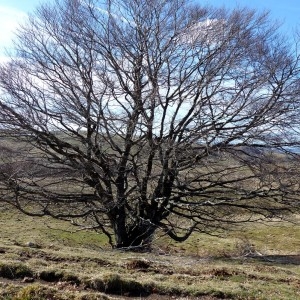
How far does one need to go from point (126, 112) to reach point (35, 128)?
2562 millimetres

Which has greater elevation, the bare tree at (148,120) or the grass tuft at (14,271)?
the bare tree at (148,120)

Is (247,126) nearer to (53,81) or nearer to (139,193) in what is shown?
(139,193)

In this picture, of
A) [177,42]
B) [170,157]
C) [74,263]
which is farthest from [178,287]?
[177,42]

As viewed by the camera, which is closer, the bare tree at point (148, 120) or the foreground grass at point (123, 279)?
the foreground grass at point (123, 279)

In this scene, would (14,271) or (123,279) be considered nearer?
(123,279)

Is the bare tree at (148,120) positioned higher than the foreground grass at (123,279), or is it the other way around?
the bare tree at (148,120)

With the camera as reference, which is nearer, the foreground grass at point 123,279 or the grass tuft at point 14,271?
the foreground grass at point 123,279

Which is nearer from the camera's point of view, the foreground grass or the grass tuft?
the foreground grass

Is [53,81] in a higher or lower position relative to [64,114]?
higher

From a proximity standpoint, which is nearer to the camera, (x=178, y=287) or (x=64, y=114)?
(x=178, y=287)

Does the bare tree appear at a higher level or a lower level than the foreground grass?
higher

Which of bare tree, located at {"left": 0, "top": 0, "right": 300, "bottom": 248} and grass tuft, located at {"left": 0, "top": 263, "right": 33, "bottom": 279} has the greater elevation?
bare tree, located at {"left": 0, "top": 0, "right": 300, "bottom": 248}

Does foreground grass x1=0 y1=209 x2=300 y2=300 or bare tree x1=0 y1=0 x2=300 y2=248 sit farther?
bare tree x1=0 y1=0 x2=300 y2=248

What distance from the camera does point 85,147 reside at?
13812 millimetres
